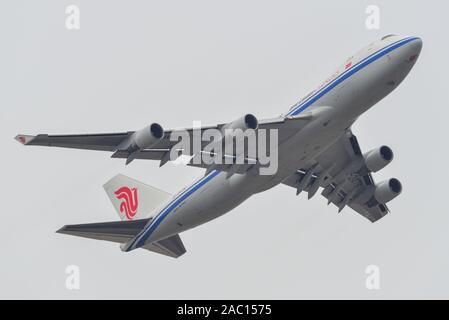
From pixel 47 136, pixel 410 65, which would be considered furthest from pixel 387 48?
pixel 47 136

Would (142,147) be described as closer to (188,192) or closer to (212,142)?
(212,142)

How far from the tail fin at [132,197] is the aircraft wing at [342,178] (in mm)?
7625

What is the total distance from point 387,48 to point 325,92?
11.2 ft

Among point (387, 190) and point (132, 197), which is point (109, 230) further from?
point (387, 190)

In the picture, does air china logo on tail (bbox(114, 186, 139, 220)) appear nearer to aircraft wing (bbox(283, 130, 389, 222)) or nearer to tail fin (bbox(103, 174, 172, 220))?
tail fin (bbox(103, 174, 172, 220))

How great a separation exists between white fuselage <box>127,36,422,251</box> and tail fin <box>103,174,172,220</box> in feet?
15.4

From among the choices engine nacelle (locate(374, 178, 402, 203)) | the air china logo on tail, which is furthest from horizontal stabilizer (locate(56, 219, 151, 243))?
engine nacelle (locate(374, 178, 402, 203))

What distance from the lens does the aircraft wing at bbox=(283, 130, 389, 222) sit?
151ft

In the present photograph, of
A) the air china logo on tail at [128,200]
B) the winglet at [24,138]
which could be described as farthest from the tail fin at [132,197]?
the winglet at [24,138]

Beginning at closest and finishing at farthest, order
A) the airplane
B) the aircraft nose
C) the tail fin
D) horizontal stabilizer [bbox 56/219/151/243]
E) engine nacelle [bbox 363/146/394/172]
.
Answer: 1. the aircraft nose
2. the airplane
3. engine nacelle [bbox 363/146/394/172]
4. horizontal stabilizer [bbox 56/219/151/243]
5. the tail fin

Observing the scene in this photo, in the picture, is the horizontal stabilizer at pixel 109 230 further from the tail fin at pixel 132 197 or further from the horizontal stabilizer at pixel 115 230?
the tail fin at pixel 132 197

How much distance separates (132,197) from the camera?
51.6 metres

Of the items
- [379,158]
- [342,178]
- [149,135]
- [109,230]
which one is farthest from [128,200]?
[379,158]

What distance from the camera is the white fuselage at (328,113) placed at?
38469mm
